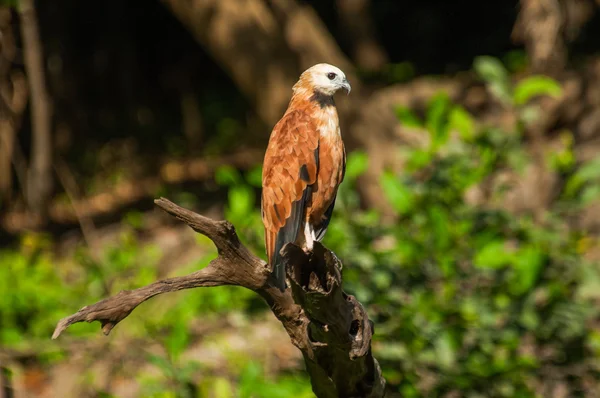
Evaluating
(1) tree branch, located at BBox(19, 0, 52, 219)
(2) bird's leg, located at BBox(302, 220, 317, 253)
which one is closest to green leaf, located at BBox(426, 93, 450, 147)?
(2) bird's leg, located at BBox(302, 220, 317, 253)

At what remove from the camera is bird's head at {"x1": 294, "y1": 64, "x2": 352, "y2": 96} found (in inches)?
126

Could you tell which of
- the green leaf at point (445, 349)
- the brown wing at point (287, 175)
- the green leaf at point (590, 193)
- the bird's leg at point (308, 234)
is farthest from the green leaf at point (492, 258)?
the brown wing at point (287, 175)

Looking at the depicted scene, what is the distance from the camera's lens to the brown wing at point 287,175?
3.05 m

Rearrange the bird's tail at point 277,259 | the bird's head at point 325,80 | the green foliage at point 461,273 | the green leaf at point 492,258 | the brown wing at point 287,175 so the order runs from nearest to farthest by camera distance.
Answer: the bird's tail at point 277,259
the brown wing at point 287,175
the bird's head at point 325,80
the green leaf at point 492,258
the green foliage at point 461,273

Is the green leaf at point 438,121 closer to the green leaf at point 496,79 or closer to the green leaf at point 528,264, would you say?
the green leaf at point 496,79

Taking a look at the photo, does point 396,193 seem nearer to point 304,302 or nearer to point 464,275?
point 464,275

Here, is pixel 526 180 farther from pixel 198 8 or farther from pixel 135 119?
pixel 135 119

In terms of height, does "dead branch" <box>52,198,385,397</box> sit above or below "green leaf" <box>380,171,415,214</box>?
above

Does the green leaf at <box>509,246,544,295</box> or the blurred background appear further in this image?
the blurred background

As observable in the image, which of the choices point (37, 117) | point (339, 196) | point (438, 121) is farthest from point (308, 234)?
Result: point (37, 117)

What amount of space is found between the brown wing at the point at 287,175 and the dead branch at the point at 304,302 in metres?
0.55

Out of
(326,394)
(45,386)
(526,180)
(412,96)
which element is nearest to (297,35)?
(412,96)

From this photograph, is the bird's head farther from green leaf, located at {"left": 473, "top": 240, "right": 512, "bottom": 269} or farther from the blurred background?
green leaf, located at {"left": 473, "top": 240, "right": 512, "bottom": 269}

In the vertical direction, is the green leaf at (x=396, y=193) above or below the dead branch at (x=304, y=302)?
below
